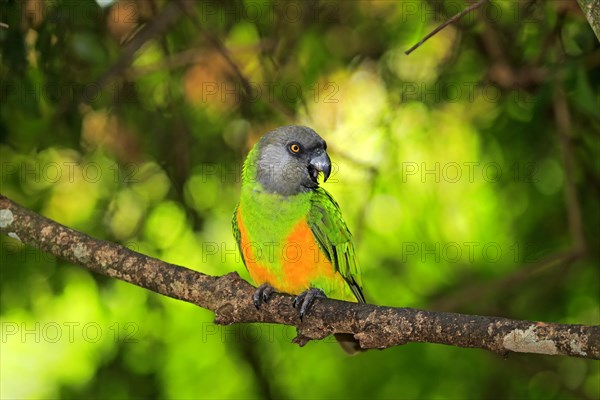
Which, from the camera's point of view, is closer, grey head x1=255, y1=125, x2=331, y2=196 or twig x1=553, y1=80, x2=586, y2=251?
grey head x1=255, y1=125, x2=331, y2=196

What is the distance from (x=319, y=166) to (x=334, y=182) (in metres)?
2.14

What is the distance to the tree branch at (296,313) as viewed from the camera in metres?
3.10

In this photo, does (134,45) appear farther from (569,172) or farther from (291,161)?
(569,172)

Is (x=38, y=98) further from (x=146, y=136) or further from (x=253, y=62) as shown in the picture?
(x=253, y=62)

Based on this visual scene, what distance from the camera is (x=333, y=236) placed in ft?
15.2

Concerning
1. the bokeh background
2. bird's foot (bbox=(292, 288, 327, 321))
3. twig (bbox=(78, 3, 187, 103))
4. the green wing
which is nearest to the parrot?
the green wing

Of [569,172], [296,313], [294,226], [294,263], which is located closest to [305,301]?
[296,313]

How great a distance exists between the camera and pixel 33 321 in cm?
614

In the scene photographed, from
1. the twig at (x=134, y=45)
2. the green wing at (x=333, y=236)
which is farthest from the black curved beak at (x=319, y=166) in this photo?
the twig at (x=134, y=45)

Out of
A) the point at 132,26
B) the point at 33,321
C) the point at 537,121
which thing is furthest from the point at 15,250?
the point at 537,121

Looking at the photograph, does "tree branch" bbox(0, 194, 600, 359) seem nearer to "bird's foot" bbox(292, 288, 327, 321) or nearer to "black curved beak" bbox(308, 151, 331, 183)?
"bird's foot" bbox(292, 288, 327, 321)

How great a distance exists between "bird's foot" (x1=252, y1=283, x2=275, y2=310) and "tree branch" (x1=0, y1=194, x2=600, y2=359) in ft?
0.09

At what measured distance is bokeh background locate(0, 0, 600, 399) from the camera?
5.94 meters

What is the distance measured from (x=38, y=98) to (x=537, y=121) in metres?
3.53
